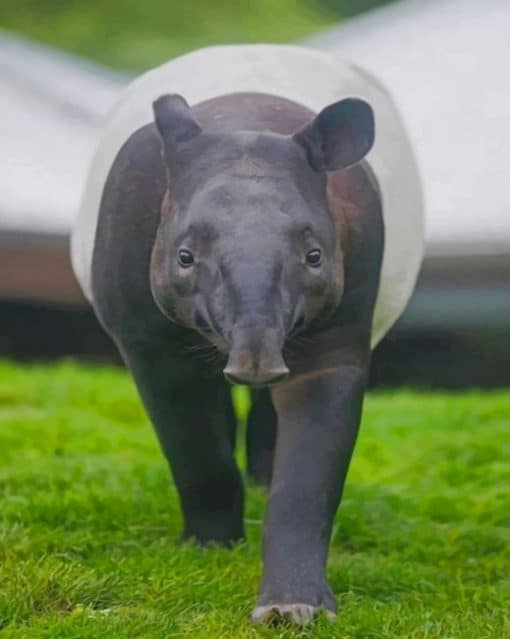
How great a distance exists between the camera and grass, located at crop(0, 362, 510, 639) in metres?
5.34

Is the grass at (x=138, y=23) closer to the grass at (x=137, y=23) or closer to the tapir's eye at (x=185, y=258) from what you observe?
the grass at (x=137, y=23)

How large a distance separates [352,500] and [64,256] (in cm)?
711

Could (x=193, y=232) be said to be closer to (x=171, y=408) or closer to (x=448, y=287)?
(x=171, y=408)

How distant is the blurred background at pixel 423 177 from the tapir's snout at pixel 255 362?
369 inches

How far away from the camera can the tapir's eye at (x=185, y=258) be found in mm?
5051

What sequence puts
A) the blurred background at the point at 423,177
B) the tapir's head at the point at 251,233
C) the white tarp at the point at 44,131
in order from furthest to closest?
the white tarp at the point at 44,131 < the blurred background at the point at 423,177 < the tapir's head at the point at 251,233

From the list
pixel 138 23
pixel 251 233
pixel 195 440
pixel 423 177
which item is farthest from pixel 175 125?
pixel 138 23

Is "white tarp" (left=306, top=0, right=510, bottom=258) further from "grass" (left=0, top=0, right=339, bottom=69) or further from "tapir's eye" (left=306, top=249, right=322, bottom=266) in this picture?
"tapir's eye" (left=306, top=249, right=322, bottom=266)

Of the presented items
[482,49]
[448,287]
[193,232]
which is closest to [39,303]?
[448,287]

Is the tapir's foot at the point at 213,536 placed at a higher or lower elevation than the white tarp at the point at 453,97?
lower

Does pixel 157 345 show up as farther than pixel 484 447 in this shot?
No

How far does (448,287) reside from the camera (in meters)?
14.3

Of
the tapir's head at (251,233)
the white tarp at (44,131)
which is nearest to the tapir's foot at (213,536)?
the tapir's head at (251,233)

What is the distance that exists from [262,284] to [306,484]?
94cm
